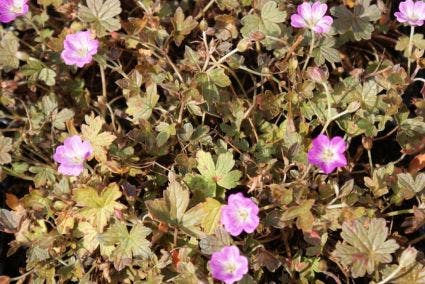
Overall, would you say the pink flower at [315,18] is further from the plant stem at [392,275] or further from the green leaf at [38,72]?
the green leaf at [38,72]

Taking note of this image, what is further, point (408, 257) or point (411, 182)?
point (411, 182)

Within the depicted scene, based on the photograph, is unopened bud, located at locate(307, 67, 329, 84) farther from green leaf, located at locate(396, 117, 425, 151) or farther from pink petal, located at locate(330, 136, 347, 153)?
green leaf, located at locate(396, 117, 425, 151)

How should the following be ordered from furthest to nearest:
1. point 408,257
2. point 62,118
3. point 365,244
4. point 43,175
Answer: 1. point 62,118
2. point 43,175
3. point 365,244
4. point 408,257

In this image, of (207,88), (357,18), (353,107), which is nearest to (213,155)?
(207,88)

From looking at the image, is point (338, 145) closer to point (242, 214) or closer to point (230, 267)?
point (242, 214)

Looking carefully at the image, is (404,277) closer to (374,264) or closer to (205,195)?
(374,264)

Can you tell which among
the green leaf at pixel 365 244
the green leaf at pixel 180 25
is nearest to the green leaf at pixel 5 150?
the green leaf at pixel 180 25
